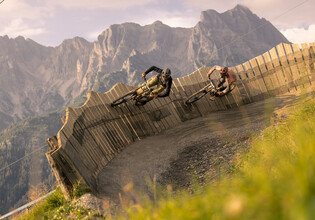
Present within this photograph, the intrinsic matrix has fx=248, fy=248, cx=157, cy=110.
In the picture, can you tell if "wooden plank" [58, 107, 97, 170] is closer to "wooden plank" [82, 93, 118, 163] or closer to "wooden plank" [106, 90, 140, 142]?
"wooden plank" [82, 93, 118, 163]

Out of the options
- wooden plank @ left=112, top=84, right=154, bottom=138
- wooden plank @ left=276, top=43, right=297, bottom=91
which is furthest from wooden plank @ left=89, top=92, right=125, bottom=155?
wooden plank @ left=276, top=43, right=297, bottom=91

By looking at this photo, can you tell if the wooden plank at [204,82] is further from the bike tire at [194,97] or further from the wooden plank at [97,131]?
the wooden plank at [97,131]

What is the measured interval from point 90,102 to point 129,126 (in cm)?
212

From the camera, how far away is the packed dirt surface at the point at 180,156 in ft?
19.9

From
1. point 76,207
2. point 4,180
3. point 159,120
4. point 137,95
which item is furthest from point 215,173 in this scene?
point 4,180

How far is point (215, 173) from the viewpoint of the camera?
5559 mm

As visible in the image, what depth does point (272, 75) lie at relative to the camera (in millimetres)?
12656

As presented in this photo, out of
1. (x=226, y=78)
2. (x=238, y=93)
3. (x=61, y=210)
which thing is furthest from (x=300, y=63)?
(x=61, y=210)

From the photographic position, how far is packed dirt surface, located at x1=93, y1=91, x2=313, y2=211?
239 inches

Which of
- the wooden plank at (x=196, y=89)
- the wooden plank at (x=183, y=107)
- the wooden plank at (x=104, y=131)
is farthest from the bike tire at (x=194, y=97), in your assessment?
the wooden plank at (x=104, y=131)

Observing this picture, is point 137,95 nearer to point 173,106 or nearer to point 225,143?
point 173,106

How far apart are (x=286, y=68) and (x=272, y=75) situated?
27.8 inches

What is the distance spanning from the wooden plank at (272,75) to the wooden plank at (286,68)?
18.4 inches

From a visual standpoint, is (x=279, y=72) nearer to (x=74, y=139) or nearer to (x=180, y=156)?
(x=180, y=156)
